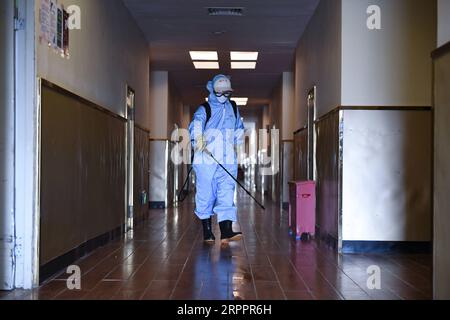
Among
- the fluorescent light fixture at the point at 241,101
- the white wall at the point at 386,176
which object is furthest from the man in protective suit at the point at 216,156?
the fluorescent light fixture at the point at 241,101

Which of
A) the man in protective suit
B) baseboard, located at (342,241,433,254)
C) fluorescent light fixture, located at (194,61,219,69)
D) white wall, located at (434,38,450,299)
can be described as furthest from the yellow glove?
fluorescent light fixture, located at (194,61,219,69)

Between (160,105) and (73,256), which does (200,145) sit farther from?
(160,105)

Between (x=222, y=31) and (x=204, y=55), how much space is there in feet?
5.66

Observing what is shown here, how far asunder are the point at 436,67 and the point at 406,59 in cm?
233

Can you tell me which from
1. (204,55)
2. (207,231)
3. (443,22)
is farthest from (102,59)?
(204,55)

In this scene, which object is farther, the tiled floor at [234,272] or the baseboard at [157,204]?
the baseboard at [157,204]

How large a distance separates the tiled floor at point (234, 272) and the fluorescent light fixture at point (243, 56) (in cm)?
426

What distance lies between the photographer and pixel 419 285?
344 centimetres

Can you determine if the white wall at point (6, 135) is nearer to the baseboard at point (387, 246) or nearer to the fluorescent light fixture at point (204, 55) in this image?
the baseboard at point (387, 246)

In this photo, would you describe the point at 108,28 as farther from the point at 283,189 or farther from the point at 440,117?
the point at 283,189

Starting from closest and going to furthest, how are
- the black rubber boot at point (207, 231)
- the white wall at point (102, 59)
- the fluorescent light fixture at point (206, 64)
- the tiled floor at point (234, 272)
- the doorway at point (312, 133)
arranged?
the tiled floor at point (234, 272) → the white wall at point (102, 59) → the black rubber boot at point (207, 231) → the doorway at point (312, 133) → the fluorescent light fixture at point (206, 64)

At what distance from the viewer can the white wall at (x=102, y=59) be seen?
3.89 m
